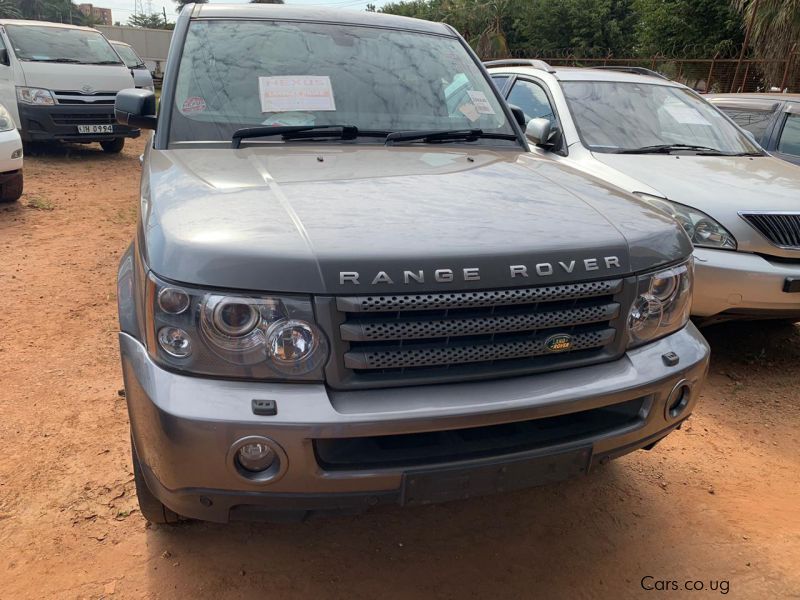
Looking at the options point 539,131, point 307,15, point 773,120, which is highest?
point 307,15

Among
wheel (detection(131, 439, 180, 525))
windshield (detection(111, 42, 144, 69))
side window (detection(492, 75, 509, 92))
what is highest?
side window (detection(492, 75, 509, 92))

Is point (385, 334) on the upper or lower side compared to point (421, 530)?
upper

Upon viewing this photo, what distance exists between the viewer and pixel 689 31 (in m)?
20.2

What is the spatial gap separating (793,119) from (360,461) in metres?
6.23

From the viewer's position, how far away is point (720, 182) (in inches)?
168

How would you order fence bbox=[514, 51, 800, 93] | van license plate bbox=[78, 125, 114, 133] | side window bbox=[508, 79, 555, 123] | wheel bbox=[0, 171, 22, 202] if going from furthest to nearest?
1. fence bbox=[514, 51, 800, 93]
2. van license plate bbox=[78, 125, 114, 133]
3. wheel bbox=[0, 171, 22, 202]
4. side window bbox=[508, 79, 555, 123]

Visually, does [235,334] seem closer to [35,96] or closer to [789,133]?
[789,133]

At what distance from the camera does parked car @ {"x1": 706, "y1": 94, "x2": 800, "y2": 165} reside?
6129mm

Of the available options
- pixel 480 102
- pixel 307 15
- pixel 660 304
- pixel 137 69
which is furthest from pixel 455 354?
pixel 137 69

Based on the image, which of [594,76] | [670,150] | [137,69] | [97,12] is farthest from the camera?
[97,12]

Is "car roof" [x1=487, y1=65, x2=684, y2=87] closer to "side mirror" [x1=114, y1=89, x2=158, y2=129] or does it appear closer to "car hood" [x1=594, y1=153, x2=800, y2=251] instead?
"car hood" [x1=594, y1=153, x2=800, y2=251]

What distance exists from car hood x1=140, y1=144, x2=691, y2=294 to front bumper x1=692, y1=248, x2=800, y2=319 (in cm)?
162

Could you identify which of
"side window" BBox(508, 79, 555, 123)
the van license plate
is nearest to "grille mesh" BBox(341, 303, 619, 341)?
"side window" BBox(508, 79, 555, 123)

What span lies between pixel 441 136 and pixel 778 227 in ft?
7.47
